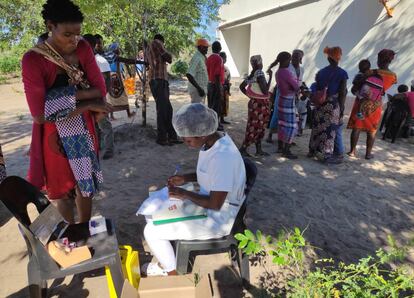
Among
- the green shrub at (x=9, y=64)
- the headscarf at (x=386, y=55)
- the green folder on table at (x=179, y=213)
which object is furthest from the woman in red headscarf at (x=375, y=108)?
the green shrub at (x=9, y=64)

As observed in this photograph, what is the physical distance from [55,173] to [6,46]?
1706cm

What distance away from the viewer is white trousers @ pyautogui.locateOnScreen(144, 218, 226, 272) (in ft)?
6.76

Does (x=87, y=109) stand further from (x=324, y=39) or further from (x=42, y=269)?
(x=324, y=39)

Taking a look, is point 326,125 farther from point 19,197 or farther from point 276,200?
point 19,197

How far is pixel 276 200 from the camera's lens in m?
3.78

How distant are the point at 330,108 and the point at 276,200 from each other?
186cm

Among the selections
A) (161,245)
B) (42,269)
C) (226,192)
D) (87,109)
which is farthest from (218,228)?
(87,109)

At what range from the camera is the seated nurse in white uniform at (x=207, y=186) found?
199 centimetres

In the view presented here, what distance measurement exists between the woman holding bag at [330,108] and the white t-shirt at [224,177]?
309 cm

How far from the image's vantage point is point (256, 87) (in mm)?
4848

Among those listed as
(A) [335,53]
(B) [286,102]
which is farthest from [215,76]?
(A) [335,53]

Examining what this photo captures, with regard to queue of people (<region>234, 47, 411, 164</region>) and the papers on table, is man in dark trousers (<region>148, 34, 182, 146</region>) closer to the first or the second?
queue of people (<region>234, 47, 411, 164</region>)

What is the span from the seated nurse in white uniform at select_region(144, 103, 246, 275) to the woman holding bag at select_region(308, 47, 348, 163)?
10.2 ft

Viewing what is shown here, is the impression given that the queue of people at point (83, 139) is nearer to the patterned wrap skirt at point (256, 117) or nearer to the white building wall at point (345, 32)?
the patterned wrap skirt at point (256, 117)
